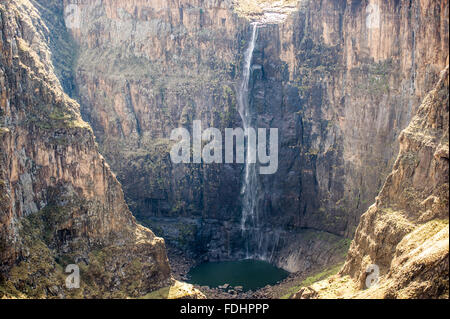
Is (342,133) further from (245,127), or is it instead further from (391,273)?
(391,273)

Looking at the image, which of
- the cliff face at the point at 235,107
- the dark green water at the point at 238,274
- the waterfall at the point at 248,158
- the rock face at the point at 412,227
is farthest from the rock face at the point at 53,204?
the waterfall at the point at 248,158

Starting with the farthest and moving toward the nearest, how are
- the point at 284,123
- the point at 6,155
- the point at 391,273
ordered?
the point at 284,123
the point at 6,155
the point at 391,273

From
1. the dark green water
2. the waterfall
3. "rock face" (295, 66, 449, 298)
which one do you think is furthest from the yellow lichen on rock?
the waterfall

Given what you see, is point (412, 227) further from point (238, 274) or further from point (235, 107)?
point (235, 107)

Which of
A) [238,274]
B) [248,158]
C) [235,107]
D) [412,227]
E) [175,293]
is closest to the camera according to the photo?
[412,227]

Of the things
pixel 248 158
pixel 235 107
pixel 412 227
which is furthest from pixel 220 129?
pixel 412 227

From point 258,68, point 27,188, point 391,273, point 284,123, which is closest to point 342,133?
point 284,123
